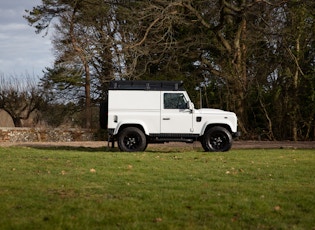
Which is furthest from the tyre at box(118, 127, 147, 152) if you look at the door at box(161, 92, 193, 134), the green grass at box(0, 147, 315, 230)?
the green grass at box(0, 147, 315, 230)

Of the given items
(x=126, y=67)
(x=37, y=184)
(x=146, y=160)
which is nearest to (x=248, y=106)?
(x=126, y=67)

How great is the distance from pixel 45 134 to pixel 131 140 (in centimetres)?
1178

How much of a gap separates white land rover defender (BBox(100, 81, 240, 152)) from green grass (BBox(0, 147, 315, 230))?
4514 mm

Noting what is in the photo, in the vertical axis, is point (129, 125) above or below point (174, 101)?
below

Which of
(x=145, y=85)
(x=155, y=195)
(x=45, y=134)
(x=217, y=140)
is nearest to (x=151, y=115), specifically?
(x=145, y=85)

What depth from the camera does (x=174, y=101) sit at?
17031 mm

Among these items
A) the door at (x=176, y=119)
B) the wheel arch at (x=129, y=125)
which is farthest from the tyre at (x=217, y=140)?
the wheel arch at (x=129, y=125)

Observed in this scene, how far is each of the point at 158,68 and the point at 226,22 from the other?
156 inches

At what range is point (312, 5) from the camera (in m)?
24.6

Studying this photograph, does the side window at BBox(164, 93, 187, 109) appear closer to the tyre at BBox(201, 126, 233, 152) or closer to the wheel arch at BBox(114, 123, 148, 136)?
the wheel arch at BBox(114, 123, 148, 136)

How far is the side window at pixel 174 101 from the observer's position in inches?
669

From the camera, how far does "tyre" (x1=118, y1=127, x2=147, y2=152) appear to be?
55.8 feet

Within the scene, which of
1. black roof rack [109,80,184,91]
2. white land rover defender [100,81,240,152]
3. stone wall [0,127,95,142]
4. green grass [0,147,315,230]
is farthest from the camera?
stone wall [0,127,95,142]

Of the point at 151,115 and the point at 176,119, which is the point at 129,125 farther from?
the point at 176,119
